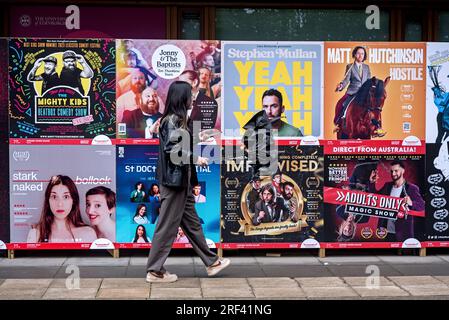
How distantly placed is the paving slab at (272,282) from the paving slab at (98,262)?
64.7 inches

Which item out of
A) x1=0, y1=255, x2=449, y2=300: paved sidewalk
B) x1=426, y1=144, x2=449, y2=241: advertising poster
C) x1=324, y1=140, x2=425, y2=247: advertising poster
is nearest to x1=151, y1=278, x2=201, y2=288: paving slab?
x1=0, y1=255, x2=449, y2=300: paved sidewalk

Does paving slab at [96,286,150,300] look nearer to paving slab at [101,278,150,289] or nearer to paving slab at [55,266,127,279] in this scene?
paving slab at [101,278,150,289]

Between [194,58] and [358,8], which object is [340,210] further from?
[358,8]

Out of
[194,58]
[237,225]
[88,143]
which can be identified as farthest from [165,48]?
[237,225]

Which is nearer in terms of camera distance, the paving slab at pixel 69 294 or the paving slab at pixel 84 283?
the paving slab at pixel 69 294

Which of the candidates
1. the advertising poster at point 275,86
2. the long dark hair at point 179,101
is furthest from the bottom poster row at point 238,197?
the long dark hair at point 179,101

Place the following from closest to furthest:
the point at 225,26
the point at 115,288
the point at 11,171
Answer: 1. the point at 115,288
2. the point at 11,171
3. the point at 225,26

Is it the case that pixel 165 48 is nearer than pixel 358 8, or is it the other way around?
pixel 165 48

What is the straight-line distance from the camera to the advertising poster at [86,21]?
351 inches

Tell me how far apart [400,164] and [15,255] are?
4.75m

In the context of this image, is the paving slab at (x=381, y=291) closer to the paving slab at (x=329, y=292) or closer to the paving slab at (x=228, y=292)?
the paving slab at (x=329, y=292)

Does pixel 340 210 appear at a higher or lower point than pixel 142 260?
higher

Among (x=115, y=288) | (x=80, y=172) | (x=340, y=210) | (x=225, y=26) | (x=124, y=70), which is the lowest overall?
(x=115, y=288)

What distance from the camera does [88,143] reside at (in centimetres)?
754
